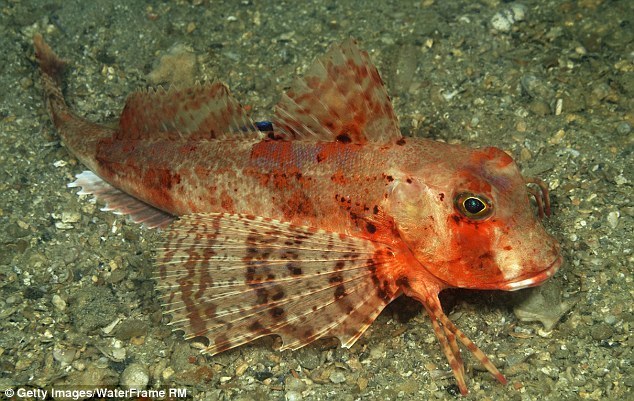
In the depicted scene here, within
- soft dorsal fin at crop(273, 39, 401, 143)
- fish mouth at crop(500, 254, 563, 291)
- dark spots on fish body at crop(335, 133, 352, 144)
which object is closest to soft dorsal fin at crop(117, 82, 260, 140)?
soft dorsal fin at crop(273, 39, 401, 143)

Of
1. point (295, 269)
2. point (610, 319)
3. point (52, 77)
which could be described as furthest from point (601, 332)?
point (52, 77)

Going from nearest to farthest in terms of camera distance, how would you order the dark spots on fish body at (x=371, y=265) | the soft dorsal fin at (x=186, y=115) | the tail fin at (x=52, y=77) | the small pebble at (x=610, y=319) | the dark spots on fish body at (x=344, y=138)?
1. the dark spots on fish body at (x=371, y=265)
2. the small pebble at (x=610, y=319)
3. the dark spots on fish body at (x=344, y=138)
4. the soft dorsal fin at (x=186, y=115)
5. the tail fin at (x=52, y=77)

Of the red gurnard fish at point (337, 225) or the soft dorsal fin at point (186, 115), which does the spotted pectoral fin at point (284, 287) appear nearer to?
the red gurnard fish at point (337, 225)

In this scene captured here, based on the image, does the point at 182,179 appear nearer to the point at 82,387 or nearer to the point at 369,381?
the point at 82,387

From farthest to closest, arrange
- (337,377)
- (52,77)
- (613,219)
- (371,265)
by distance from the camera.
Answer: (52,77)
(613,219)
(337,377)
(371,265)

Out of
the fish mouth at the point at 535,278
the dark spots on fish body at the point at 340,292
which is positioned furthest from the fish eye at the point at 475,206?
the dark spots on fish body at the point at 340,292

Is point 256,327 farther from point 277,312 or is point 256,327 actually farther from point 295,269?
point 295,269
